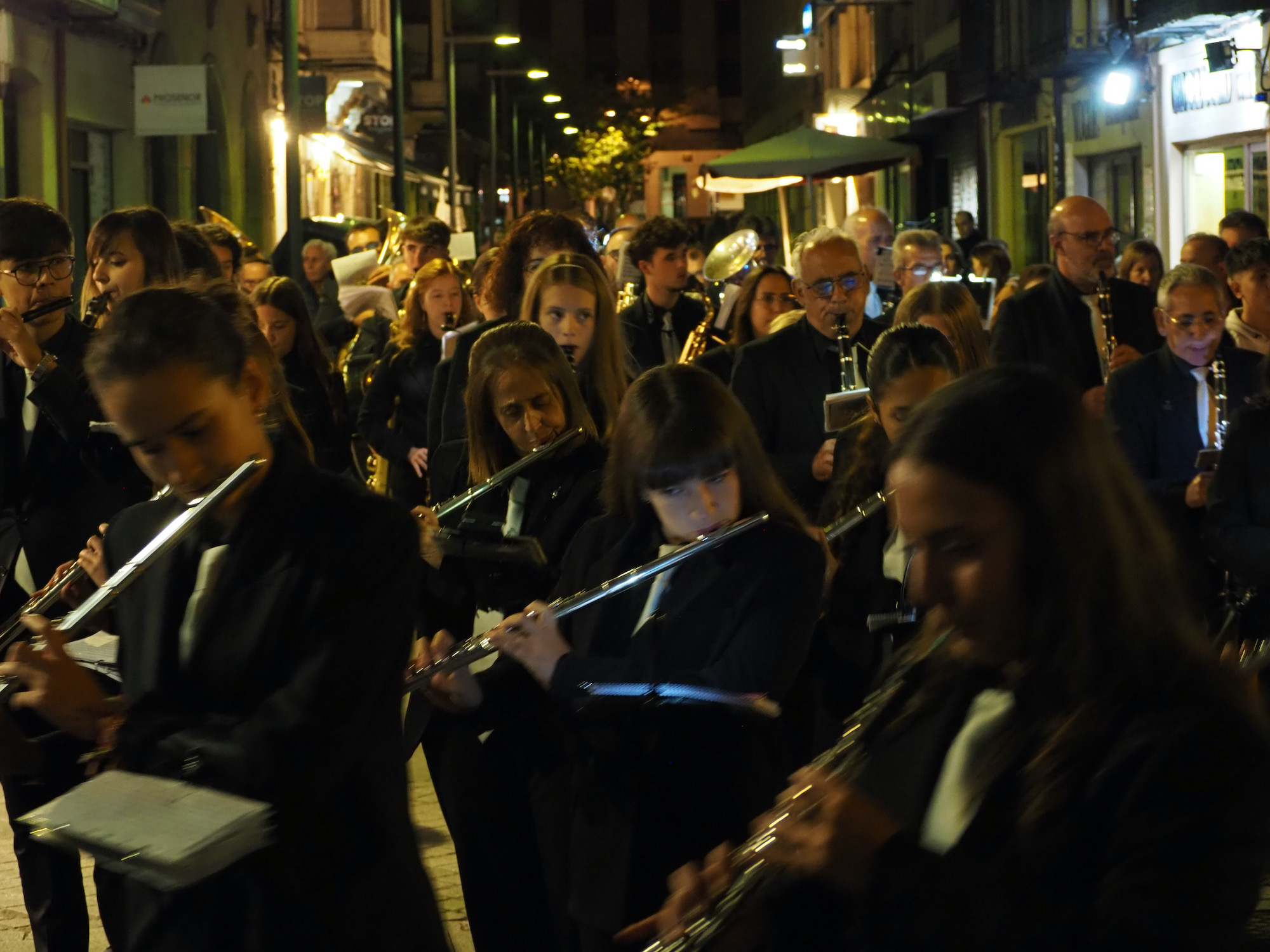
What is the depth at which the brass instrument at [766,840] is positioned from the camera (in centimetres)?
210

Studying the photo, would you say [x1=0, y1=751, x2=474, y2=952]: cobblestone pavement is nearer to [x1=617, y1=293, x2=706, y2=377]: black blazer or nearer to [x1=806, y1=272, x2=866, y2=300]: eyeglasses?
[x1=806, y1=272, x2=866, y2=300]: eyeglasses

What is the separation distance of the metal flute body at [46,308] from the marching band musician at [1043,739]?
352cm

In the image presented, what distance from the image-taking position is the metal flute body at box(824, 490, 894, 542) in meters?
4.65

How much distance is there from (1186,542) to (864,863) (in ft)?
14.3

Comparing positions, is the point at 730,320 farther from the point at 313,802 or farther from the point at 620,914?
the point at 313,802

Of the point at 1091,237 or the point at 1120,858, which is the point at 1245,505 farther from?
the point at 1120,858

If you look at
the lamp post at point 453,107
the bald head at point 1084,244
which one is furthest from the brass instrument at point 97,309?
the lamp post at point 453,107

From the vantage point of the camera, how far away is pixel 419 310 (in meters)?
9.00

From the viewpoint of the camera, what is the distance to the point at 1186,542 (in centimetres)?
592

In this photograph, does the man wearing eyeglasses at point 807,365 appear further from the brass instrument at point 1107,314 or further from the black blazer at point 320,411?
the black blazer at point 320,411

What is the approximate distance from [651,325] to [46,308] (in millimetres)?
4764

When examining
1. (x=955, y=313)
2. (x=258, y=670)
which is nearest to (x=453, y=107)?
(x=955, y=313)

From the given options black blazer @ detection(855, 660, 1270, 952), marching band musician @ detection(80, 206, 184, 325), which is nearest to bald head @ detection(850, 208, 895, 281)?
marching band musician @ detection(80, 206, 184, 325)

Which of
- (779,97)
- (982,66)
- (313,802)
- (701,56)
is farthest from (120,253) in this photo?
(701,56)
